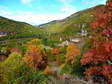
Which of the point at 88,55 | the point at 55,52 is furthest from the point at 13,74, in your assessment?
the point at 55,52

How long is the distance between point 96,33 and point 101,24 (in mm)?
1046

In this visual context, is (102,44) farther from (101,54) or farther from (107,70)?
(107,70)

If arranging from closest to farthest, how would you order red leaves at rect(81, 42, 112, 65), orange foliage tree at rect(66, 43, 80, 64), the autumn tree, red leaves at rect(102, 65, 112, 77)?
1. red leaves at rect(81, 42, 112, 65)
2. red leaves at rect(102, 65, 112, 77)
3. the autumn tree
4. orange foliage tree at rect(66, 43, 80, 64)

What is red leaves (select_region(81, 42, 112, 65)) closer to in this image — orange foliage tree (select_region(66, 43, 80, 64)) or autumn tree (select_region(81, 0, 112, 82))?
autumn tree (select_region(81, 0, 112, 82))

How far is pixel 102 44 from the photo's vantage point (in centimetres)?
1360

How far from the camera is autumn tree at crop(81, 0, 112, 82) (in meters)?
13.2

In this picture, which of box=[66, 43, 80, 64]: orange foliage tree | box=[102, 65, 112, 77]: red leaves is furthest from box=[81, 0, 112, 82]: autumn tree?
box=[66, 43, 80, 64]: orange foliage tree

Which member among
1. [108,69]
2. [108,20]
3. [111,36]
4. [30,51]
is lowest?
[30,51]

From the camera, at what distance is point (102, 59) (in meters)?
13.5

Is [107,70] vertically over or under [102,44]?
under

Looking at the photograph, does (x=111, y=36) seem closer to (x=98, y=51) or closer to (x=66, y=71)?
(x=98, y=51)

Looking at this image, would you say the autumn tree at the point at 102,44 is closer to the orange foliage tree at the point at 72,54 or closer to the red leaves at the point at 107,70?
the red leaves at the point at 107,70

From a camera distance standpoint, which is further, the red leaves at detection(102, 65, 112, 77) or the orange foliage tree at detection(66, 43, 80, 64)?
the orange foliage tree at detection(66, 43, 80, 64)

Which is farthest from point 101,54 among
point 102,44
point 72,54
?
point 72,54
